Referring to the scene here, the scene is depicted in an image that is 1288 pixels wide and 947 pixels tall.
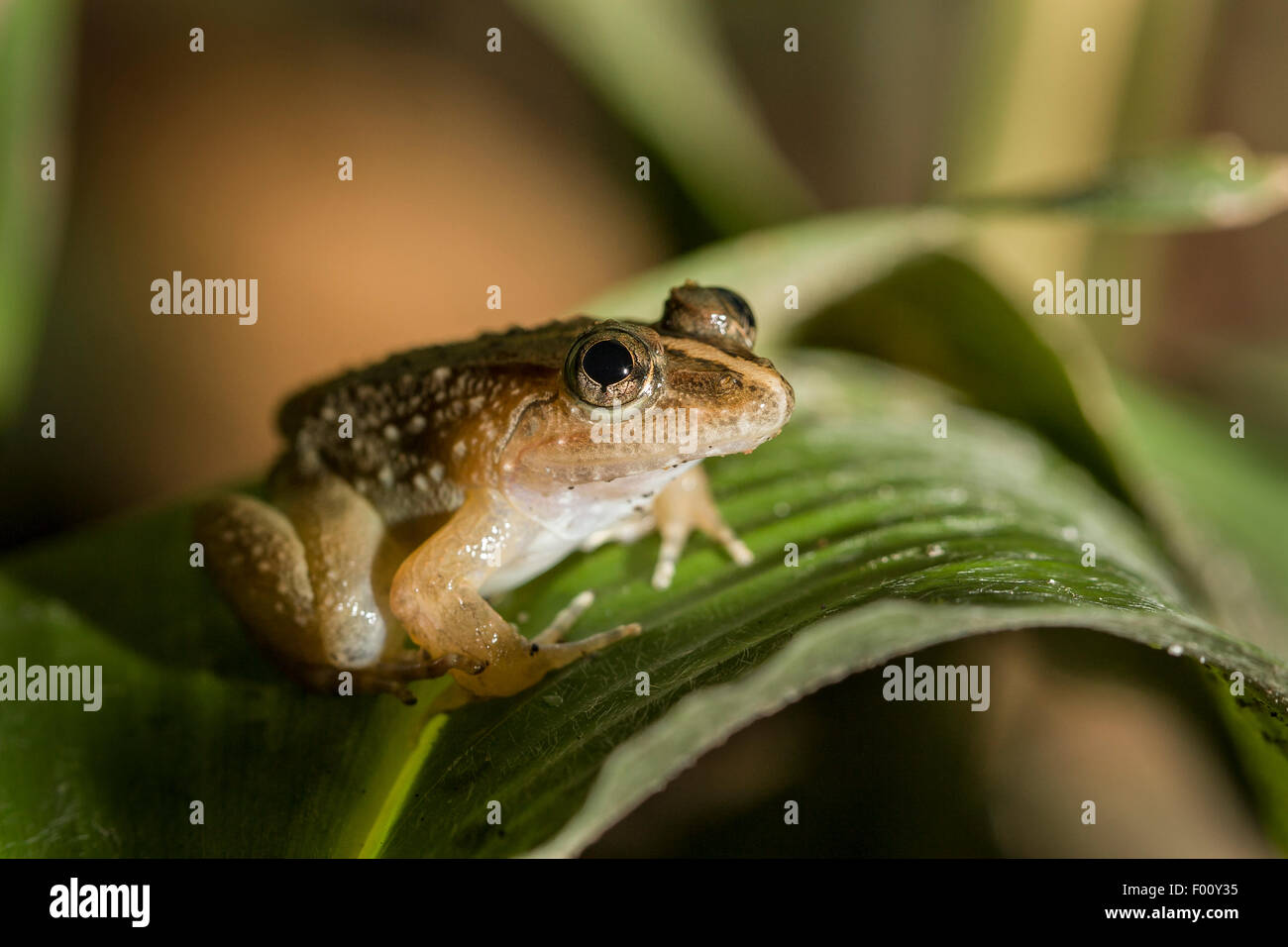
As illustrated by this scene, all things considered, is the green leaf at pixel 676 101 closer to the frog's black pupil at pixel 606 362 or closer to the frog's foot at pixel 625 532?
the frog's foot at pixel 625 532

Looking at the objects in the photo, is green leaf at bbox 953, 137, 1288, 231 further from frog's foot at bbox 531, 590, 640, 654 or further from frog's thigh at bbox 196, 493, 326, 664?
frog's thigh at bbox 196, 493, 326, 664

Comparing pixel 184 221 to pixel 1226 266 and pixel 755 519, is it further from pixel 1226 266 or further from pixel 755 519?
pixel 1226 266

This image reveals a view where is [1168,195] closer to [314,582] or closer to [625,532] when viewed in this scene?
[625,532]

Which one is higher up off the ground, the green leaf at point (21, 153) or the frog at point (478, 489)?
the green leaf at point (21, 153)

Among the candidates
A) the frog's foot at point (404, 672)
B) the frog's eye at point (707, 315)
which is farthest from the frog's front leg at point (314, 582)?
the frog's eye at point (707, 315)

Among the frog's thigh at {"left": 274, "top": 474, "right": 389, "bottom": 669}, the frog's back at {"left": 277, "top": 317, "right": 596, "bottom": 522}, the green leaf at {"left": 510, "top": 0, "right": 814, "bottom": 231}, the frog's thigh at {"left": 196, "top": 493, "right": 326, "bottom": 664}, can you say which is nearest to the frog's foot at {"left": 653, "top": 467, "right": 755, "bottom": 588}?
the frog's back at {"left": 277, "top": 317, "right": 596, "bottom": 522}

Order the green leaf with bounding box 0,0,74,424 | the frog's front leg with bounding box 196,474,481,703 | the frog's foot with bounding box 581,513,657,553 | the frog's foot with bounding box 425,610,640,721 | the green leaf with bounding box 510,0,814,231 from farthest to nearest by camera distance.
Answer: the green leaf with bounding box 510,0,814,231 → the green leaf with bounding box 0,0,74,424 → the frog's foot with bounding box 581,513,657,553 → the frog's front leg with bounding box 196,474,481,703 → the frog's foot with bounding box 425,610,640,721

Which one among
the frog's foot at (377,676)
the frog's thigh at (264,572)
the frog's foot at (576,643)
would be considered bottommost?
the frog's foot at (377,676)
